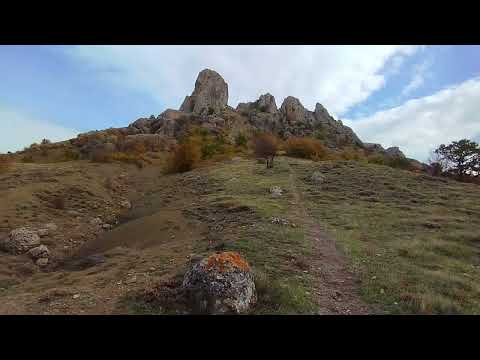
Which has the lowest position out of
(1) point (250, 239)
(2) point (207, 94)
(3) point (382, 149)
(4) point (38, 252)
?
(4) point (38, 252)

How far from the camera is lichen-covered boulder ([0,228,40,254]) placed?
12.5 meters

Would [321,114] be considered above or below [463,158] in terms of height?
above

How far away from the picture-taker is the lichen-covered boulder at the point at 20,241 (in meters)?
12.5

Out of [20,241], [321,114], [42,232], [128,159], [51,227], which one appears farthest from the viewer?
[321,114]

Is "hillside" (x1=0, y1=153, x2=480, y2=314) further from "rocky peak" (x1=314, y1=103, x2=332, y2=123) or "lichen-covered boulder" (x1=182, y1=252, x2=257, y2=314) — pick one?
"rocky peak" (x1=314, y1=103, x2=332, y2=123)

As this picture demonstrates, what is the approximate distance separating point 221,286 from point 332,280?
3.54 meters

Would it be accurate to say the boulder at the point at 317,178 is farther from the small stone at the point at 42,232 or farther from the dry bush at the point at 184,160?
the small stone at the point at 42,232

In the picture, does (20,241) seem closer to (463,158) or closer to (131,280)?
(131,280)

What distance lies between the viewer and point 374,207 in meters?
18.5

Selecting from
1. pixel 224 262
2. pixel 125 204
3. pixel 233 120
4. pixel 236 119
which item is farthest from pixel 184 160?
pixel 236 119

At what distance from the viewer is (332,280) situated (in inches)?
335

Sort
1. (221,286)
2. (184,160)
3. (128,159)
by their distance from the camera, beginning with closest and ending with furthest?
(221,286) → (184,160) → (128,159)
